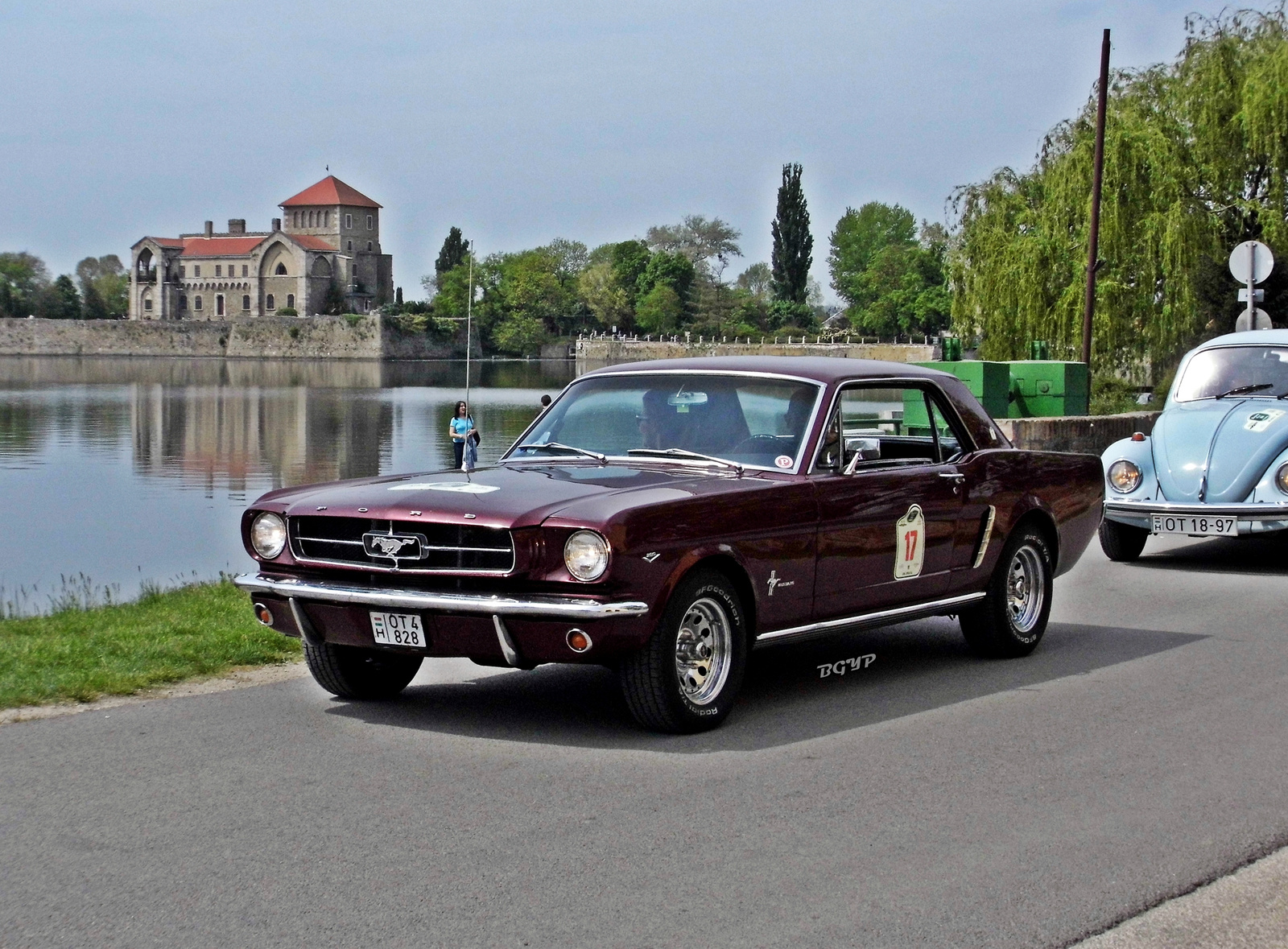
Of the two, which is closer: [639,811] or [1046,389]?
[639,811]

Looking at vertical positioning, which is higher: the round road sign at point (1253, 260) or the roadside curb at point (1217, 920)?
the round road sign at point (1253, 260)

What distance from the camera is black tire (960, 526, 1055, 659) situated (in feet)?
28.2

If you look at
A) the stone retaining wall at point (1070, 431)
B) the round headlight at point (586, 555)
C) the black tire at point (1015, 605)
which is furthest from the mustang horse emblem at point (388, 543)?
the stone retaining wall at point (1070, 431)

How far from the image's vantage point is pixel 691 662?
6.66 m

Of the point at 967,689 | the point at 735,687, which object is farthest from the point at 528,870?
the point at 967,689

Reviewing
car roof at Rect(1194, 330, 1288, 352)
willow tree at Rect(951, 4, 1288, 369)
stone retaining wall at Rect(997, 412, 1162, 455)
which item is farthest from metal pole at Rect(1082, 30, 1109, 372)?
car roof at Rect(1194, 330, 1288, 352)

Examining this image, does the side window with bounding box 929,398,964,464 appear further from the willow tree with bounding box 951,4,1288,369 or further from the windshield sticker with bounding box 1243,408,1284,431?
the willow tree with bounding box 951,4,1288,369

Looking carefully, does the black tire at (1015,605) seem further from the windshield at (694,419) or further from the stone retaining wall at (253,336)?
the stone retaining wall at (253,336)

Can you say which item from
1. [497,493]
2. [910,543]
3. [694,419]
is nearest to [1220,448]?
[910,543]

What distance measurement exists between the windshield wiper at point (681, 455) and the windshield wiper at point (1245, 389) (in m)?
7.74

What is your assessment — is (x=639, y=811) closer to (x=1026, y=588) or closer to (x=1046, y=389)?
(x=1026, y=588)

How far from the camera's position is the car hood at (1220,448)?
12.6 m

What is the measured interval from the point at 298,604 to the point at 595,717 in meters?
1.41

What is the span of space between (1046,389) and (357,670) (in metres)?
18.8
